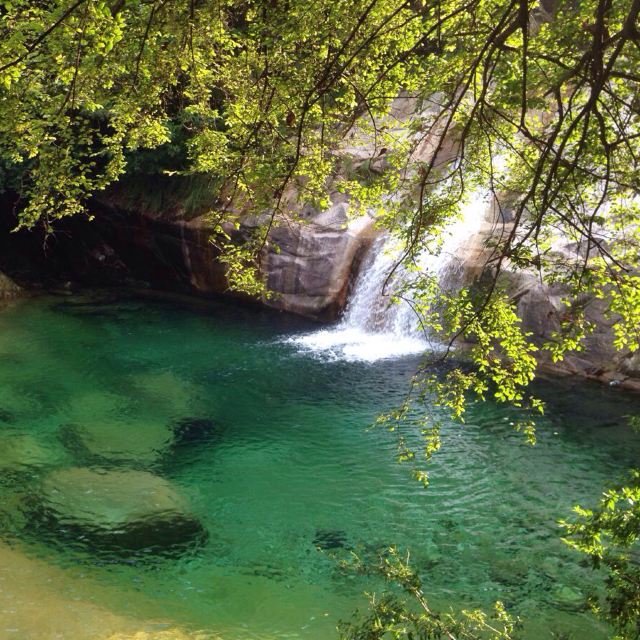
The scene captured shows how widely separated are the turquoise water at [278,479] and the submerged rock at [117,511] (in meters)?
0.08

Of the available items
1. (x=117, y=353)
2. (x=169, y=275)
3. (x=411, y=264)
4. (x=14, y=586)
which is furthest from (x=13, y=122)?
(x=169, y=275)

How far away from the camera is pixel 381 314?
14609 millimetres

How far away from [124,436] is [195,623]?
4.26 m

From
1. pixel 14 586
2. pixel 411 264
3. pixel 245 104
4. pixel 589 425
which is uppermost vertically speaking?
pixel 245 104

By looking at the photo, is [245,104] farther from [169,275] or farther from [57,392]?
[169,275]

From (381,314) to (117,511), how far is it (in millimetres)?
8421

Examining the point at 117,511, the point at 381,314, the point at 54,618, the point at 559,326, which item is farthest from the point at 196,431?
the point at 559,326

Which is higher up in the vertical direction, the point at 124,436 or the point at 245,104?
the point at 245,104

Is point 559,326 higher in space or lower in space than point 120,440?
higher

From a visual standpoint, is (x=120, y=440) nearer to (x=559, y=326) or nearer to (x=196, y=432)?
(x=196, y=432)

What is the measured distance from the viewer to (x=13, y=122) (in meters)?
5.32

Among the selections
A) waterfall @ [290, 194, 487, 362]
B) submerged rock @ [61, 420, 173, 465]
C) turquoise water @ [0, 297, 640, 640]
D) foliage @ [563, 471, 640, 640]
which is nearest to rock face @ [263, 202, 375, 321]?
waterfall @ [290, 194, 487, 362]

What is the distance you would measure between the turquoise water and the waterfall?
832 millimetres

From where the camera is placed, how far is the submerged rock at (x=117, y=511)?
6.97 m
